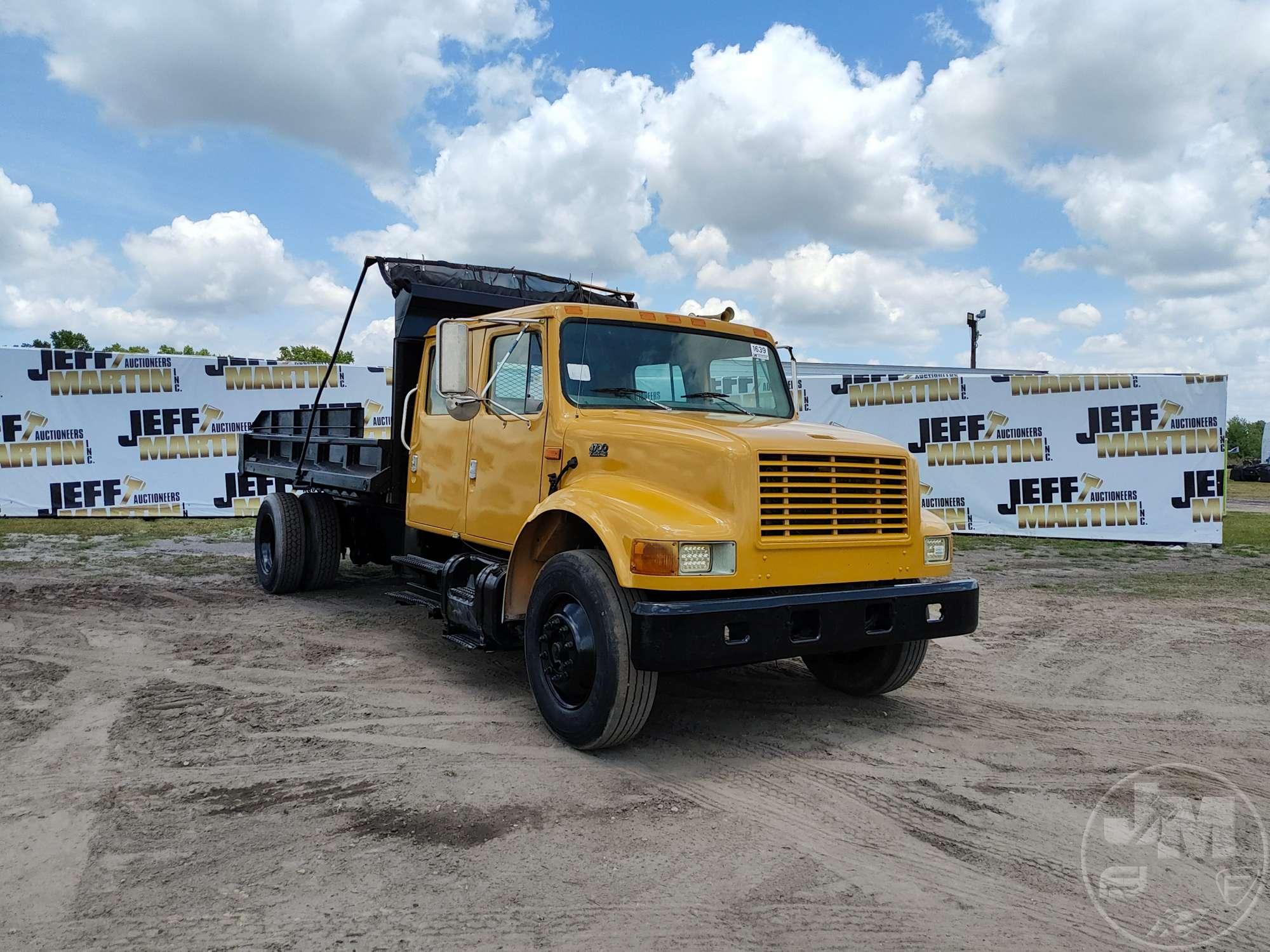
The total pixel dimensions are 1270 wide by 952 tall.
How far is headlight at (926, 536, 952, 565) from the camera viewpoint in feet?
15.7

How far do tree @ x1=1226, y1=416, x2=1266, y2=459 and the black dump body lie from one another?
49.7 metres

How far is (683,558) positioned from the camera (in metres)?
4.01

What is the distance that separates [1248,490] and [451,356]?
31.9 metres

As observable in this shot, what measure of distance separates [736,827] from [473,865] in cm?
107

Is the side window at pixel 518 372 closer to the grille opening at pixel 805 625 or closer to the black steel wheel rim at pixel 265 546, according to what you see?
the grille opening at pixel 805 625

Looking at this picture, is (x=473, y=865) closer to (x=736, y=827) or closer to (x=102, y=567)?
(x=736, y=827)

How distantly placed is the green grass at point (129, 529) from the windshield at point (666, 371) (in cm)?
985

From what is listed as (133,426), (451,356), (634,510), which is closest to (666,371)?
(451,356)

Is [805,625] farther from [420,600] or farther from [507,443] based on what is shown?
[420,600]

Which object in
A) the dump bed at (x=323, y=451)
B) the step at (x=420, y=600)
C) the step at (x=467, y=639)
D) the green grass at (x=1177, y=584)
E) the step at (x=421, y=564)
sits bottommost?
the green grass at (x=1177, y=584)

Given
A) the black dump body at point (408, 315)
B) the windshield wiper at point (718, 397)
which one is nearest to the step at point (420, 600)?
the black dump body at point (408, 315)

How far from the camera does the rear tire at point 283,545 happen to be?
8.45m

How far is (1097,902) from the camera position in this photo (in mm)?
3047

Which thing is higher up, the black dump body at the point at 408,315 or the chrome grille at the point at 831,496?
the black dump body at the point at 408,315
